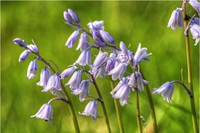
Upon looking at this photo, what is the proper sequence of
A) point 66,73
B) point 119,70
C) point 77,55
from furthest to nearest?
1. point 77,55
2. point 66,73
3. point 119,70

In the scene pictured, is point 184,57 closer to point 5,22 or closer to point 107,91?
point 107,91

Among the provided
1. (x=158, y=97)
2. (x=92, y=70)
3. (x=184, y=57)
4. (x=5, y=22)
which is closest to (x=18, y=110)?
(x=158, y=97)

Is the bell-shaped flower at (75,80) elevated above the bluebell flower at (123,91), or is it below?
above

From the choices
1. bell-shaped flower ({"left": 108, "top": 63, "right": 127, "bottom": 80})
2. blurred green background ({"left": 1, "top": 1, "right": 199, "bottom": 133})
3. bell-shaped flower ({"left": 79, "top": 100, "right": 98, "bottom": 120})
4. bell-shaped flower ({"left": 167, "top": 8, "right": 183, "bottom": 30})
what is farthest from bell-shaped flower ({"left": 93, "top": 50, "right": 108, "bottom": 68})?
blurred green background ({"left": 1, "top": 1, "right": 199, "bottom": 133})

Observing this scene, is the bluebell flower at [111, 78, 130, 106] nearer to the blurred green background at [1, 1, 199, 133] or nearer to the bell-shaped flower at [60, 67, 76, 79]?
the bell-shaped flower at [60, 67, 76, 79]

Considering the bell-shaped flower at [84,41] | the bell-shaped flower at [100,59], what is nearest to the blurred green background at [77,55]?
the bell-shaped flower at [84,41]

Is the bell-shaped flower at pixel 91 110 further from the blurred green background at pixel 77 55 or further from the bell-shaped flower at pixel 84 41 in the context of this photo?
the blurred green background at pixel 77 55

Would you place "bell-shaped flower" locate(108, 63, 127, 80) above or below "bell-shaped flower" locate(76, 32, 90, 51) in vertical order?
below

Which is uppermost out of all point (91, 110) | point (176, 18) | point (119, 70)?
point (176, 18)

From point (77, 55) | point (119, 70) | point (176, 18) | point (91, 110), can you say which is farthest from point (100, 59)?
point (77, 55)

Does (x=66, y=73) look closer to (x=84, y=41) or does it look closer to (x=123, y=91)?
(x=84, y=41)
